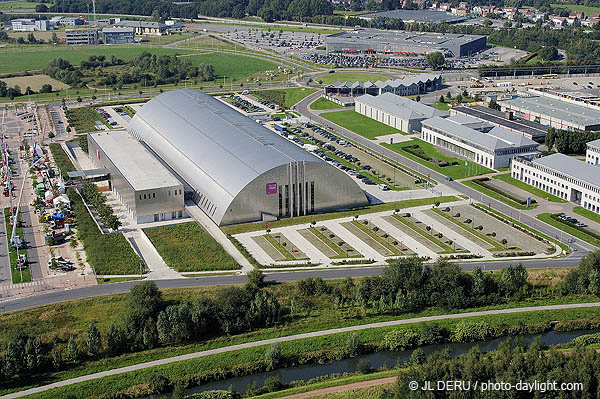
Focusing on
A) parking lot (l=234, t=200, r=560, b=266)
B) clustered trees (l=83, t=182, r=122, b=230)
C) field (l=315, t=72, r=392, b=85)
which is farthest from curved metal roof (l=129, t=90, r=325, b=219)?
field (l=315, t=72, r=392, b=85)

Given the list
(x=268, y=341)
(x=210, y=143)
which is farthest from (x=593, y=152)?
(x=268, y=341)

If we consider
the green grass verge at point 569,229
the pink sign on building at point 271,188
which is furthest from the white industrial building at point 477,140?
the pink sign on building at point 271,188

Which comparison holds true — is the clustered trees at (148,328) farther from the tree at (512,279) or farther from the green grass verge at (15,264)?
the tree at (512,279)

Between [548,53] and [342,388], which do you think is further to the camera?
[548,53]

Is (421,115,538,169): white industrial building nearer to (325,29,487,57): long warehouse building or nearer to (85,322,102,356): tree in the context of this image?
(85,322,102,356): tree

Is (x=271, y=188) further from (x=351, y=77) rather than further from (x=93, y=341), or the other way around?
(x=351, y=77)

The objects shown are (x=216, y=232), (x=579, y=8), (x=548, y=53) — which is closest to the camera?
(x=216, y=232)

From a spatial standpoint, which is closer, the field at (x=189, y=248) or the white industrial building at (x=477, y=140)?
the field at (x=189, y=248)
